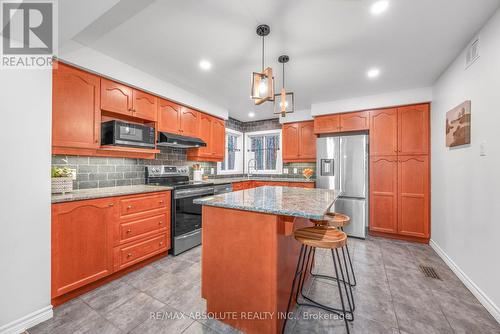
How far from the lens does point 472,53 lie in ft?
6.73

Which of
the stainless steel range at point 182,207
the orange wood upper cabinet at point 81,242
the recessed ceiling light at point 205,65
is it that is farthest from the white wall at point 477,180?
the orange wood upper cabinet at point 81,242

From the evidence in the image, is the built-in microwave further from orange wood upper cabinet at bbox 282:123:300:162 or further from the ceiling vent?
the ceiling vent

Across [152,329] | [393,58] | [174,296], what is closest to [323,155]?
[393,58]

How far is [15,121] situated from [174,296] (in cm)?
192

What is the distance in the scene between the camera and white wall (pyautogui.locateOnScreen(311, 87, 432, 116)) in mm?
3316

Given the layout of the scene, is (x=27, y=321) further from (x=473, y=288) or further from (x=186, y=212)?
(x=473, y=288)

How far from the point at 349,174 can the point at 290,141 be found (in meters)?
1.52

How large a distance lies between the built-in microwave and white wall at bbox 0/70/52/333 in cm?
67

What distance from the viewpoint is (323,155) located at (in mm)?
3961

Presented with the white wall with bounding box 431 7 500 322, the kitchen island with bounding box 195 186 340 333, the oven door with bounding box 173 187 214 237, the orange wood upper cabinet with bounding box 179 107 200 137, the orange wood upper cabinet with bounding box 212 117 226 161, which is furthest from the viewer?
the orange wood upper cabinet with bounding box 212 117 226 161

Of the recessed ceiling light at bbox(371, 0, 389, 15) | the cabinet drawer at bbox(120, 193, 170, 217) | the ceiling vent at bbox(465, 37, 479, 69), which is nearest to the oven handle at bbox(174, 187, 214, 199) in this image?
the cabinet drawer at bbox(120, 193, 170, 217)

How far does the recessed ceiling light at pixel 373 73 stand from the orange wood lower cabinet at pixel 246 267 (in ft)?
8.17

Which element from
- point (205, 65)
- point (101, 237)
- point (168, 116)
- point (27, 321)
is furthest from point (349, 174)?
point (27, 321)

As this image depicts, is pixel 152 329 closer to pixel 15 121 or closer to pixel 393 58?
pixel 15 121
